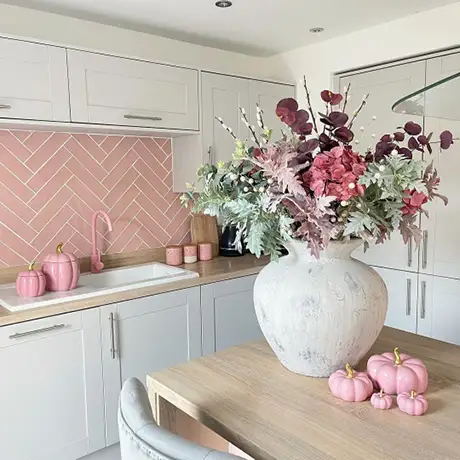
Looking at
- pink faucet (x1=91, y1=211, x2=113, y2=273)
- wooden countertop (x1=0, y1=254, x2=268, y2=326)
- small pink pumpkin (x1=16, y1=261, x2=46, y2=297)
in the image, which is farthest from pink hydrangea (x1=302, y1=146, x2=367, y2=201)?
pink faucet (x1=91, y1=211, x2=113, y2=273)

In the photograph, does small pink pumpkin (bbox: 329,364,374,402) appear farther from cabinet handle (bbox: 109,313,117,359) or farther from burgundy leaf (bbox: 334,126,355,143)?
cabinet handle (bbox: 109,313,117,359)

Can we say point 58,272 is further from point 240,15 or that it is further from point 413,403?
point 413,403

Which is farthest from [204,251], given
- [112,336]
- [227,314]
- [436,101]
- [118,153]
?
[436,101]

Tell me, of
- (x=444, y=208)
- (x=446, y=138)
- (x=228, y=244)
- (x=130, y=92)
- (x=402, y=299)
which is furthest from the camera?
(x=228, y=244)

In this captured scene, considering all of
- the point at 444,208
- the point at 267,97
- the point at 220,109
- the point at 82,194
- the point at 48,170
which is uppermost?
the point at 267,97

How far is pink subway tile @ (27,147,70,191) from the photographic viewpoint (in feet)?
8.49

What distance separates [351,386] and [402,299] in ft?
6.46

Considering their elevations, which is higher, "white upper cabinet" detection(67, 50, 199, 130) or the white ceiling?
the white ceiling

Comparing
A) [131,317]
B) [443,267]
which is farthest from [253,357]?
[443,267]

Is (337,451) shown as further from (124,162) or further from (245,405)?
(124,162)

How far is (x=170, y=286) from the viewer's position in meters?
2.50

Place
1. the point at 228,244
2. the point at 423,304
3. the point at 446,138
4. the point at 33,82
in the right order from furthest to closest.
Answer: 1. the point at 228,244
2. the point at 423,304
3. the point at 33,82
4. the point at 446,138

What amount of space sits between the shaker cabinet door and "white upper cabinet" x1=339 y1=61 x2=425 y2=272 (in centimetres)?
5

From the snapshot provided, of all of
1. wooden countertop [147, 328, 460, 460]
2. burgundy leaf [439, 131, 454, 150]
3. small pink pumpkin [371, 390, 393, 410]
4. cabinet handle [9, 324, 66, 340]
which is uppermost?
burgundy leaf [439, 131, 454, 150]
